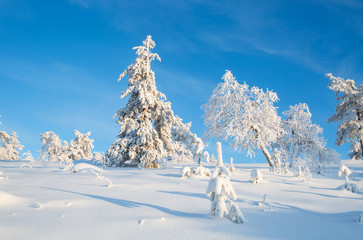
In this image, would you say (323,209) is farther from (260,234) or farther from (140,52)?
(140,52)

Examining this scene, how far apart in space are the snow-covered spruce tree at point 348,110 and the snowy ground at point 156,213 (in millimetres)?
15271

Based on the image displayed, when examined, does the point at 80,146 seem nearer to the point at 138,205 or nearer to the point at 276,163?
the point at 276,163

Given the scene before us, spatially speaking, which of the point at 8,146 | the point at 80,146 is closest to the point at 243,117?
the point at 80,146

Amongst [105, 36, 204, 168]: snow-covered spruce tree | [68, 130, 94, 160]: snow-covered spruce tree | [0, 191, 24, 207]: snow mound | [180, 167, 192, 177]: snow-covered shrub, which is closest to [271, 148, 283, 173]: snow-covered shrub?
[105, 36, 204, 168]: snow-covered spruce tree

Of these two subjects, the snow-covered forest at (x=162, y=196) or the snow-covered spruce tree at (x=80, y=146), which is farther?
the snow-covered spruce tree at (x=80, y=146)

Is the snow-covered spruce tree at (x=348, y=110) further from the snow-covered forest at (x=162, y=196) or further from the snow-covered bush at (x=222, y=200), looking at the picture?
the snow-covered bush at (x=222, y=200)

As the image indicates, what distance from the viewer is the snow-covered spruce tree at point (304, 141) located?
21.7 metres

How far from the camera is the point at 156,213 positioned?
15.5ft

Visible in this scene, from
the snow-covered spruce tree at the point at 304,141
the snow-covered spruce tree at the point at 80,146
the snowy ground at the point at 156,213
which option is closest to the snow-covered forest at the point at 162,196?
the snowy ground at the point at 156,213

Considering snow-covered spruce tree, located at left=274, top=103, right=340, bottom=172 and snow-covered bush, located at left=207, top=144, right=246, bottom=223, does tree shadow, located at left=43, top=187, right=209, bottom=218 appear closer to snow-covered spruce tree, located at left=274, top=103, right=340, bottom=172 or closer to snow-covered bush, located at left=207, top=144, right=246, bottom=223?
snow-covered bush, located at left=207, top=144, right=246, bottom=223

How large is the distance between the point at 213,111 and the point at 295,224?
15165 mm

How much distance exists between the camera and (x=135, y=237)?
3.46 m

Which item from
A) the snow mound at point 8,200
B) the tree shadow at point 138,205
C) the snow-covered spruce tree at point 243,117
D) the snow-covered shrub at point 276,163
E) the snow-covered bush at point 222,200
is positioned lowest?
the snow mound at point 8,200

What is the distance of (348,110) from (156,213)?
73.0 feet
